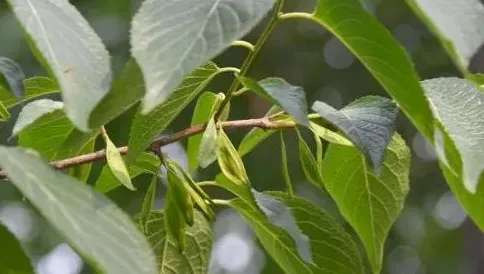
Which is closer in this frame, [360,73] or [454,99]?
[454,99]

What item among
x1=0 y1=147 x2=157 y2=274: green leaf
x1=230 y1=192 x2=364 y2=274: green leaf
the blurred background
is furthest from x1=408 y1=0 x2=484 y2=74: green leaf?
the blurred background

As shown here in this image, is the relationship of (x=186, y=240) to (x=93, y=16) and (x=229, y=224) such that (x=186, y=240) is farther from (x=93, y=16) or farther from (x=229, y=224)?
(x=229, y=224)

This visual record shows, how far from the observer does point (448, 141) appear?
500 millimetres

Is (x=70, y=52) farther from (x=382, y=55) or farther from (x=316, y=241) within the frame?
(x=316, y=241)

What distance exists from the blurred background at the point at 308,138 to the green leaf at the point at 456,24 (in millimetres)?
2270

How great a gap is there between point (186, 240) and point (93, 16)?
2.60 metres

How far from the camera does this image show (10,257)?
47 cm

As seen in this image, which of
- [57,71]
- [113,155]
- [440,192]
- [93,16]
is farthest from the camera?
[440,192]

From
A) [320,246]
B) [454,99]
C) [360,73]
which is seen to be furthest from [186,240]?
[360,73]

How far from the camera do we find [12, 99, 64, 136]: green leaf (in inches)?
22.5

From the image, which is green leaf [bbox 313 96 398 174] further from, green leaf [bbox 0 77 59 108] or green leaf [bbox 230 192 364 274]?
green leaf [bbox 0 77 59 108]

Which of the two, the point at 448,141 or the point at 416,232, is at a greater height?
the point at 448,141

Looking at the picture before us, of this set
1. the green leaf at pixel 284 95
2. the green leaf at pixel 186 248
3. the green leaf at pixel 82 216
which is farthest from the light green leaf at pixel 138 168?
the green leaf at pixel 82 216

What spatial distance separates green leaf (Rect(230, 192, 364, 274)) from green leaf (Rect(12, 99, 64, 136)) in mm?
140
